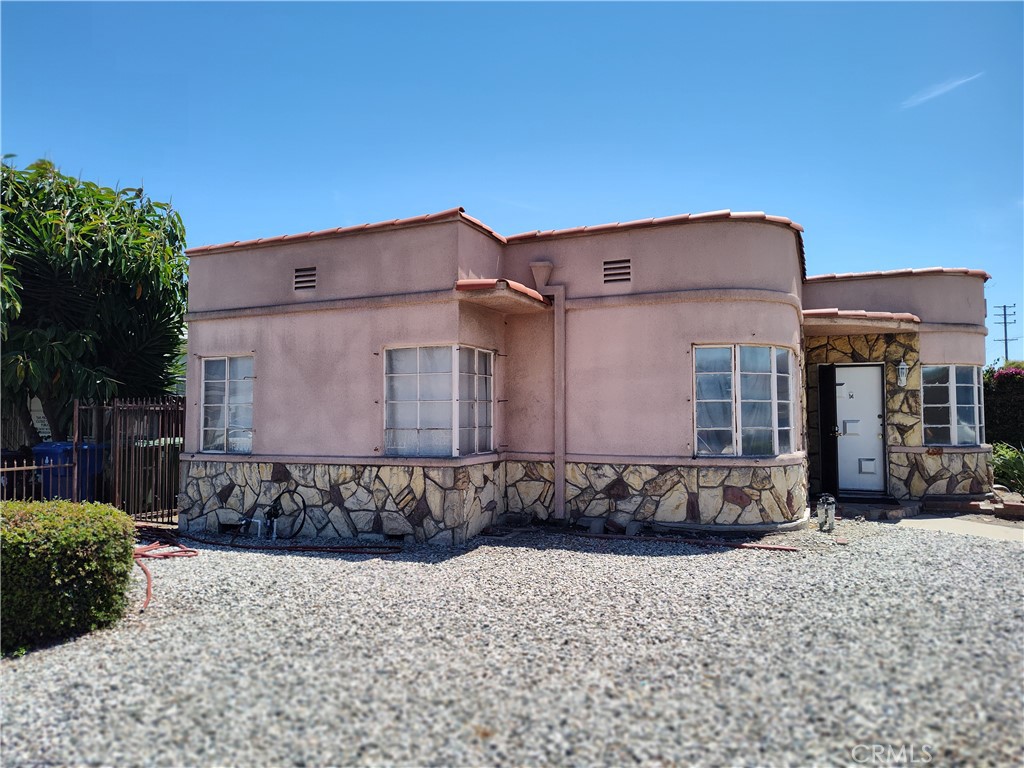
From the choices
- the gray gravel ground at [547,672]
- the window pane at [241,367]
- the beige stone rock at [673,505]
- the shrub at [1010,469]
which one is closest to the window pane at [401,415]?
the window pane at [241,367]

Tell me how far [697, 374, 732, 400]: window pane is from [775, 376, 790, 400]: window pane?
66 centimetres

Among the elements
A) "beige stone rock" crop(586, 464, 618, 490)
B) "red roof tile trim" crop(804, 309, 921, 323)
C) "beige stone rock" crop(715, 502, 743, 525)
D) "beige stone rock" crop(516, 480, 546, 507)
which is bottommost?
"beige stone rock" crop(715, 502, 743, 525)

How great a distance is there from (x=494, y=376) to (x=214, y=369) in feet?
13.8

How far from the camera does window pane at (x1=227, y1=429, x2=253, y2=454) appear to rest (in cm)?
1027

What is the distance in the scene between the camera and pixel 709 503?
9.03 meters

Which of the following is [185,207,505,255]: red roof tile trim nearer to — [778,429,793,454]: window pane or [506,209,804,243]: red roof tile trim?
[506,209,804,243]: red roof tile trim

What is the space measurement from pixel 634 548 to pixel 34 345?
33.3 feet

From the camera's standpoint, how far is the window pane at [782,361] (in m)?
9.25

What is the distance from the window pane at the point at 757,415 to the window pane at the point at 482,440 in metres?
3.39

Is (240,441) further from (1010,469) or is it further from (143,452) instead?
(1010,469)

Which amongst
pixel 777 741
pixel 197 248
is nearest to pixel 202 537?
pixel 197 248

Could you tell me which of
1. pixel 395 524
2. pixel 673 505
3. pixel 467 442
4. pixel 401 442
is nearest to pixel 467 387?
pixel 467 442

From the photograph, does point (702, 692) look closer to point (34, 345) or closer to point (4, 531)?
point (4, 531)

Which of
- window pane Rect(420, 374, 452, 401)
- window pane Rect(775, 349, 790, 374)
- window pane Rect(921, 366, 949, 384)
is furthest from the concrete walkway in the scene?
window pane Rect(420, 374, 452, 401)
